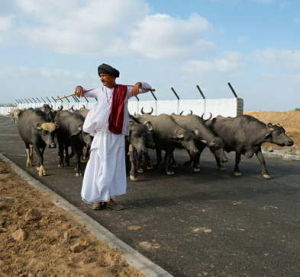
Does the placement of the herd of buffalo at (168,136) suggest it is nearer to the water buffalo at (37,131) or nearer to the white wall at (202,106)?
the water buffalo at (37,131)

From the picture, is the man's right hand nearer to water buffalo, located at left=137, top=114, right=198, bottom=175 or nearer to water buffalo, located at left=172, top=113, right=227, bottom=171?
water buffalo, located at left=137, top=114, right=198, bottom=175

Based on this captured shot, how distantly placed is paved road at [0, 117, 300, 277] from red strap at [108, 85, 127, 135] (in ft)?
4.50

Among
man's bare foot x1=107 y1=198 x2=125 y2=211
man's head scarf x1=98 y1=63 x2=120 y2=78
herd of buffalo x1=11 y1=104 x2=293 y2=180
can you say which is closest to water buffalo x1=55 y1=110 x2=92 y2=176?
herd of buffalo x1=11 y1=104 x2=293 y2=180

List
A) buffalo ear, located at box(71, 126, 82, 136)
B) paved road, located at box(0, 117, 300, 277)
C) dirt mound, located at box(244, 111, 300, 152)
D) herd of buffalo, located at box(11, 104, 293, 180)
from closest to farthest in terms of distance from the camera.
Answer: paved road, located at box(0, 117, 300, 277) < herd of buffalo, located at box(11, 104, 293, 180) < buffalo ear, located at box(71, 126, 82, 136) < dirt mound, located at box(244, 111, 300, 152)

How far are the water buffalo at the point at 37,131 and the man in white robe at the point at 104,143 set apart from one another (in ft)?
11.2

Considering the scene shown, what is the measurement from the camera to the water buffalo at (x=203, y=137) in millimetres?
9055

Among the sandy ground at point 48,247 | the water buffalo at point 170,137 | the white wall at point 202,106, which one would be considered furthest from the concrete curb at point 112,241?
the white wall at point 202,106

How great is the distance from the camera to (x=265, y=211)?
5898mm

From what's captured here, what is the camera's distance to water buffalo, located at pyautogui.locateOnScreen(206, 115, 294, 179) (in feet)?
30.3

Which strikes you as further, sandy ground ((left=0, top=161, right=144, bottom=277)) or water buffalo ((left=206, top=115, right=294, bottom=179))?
water buffalo ((left=206, top=115, right=294, bottom=179))

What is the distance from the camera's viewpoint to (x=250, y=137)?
9328 mm

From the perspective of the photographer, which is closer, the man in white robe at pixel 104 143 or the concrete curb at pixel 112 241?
the concrete curb at pixel 112 241

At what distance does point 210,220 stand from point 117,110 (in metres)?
2.18

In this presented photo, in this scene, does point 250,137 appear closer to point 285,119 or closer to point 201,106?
point 201,106
